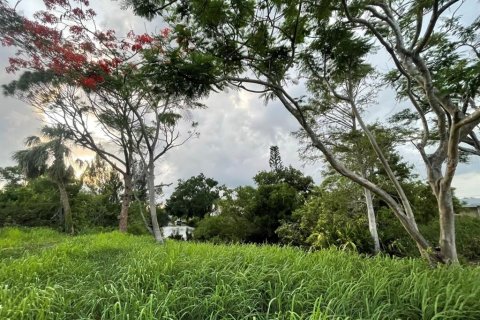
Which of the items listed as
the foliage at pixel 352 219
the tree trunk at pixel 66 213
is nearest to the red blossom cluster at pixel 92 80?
the foliage at pixel 352 219

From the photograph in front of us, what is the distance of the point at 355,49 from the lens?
5.14 m

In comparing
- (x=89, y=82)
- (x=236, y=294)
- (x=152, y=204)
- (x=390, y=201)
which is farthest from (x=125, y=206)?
(x=236, y=294)

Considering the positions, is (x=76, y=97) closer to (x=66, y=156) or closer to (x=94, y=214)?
(x=66, y=156)

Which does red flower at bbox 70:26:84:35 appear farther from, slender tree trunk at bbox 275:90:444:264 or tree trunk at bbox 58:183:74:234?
tree trunk at bbox 58:183:74:234

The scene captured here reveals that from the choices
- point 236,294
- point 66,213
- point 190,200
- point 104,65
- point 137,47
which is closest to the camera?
point 236,294

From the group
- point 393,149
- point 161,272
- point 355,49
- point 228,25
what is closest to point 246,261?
point 161,272

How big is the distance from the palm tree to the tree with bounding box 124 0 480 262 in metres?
12.0

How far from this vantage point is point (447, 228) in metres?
4.66

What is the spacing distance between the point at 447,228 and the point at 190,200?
78.8ft

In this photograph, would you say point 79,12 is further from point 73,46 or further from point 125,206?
point 125,206

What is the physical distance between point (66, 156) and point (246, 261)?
14.0m

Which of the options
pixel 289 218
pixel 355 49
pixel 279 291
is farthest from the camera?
pixel 289 218

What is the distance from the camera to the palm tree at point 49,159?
14555 mm

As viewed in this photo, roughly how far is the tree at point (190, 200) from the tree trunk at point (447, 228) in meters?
22.5
